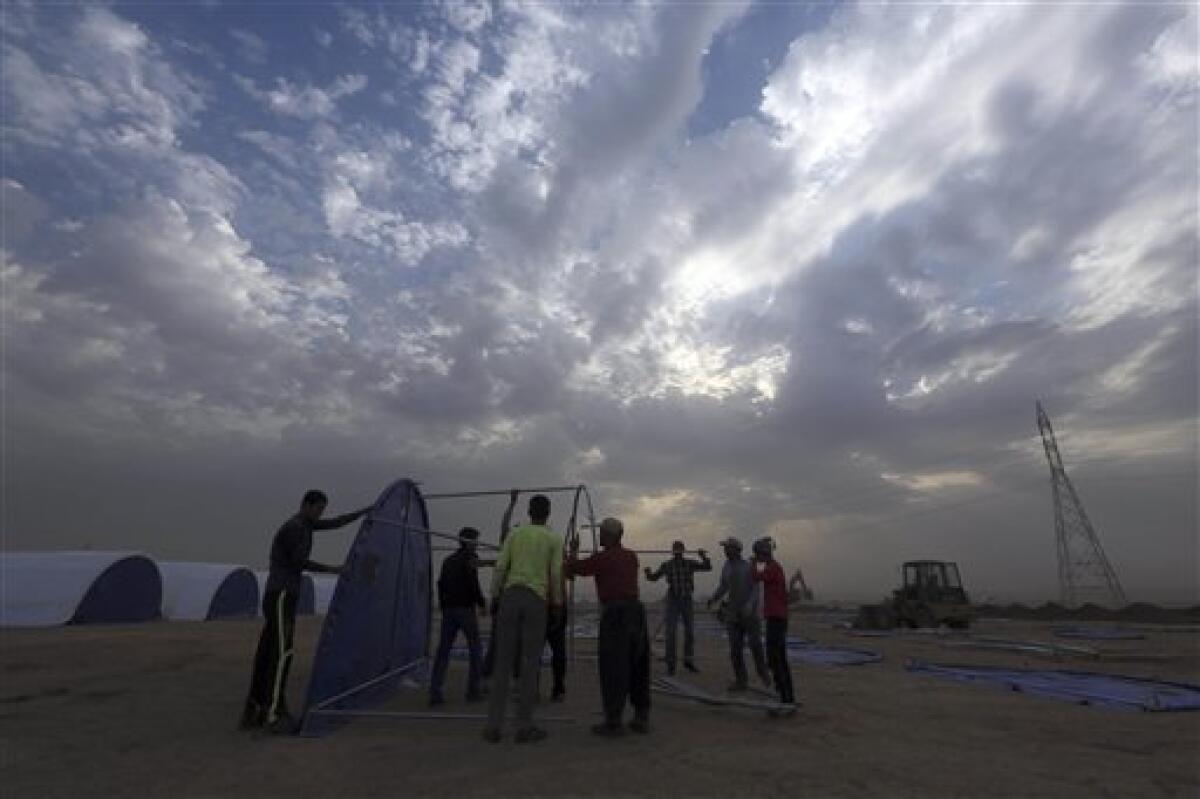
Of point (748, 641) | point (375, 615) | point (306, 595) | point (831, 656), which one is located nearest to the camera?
point (375, 615)

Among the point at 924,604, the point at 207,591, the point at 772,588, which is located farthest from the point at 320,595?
the point at 772,588

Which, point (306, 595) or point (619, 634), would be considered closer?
point (619, 634)

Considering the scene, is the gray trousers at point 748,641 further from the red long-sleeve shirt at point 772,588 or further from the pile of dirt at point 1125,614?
the pile of dirt at point 1125,614

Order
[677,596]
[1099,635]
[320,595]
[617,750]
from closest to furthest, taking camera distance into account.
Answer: [617,750] → [677,596] → [1099,635] → [320,595]

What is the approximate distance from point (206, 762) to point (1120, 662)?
17.4 m

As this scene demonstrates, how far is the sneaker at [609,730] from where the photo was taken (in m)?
7.12

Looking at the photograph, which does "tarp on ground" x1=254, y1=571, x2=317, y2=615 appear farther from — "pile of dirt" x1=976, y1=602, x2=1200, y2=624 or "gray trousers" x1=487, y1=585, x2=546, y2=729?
"pile of dirt" x1=976, y1=602, x2=1200, y2=624

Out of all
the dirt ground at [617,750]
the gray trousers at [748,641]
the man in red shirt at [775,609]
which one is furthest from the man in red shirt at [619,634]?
the gray trousers at [748,641]

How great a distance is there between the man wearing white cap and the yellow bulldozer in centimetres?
2014

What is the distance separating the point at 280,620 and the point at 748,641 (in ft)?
20.2

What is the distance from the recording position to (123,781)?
18.3 ft

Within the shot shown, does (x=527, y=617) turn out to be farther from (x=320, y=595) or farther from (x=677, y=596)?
(x=320, y=595)

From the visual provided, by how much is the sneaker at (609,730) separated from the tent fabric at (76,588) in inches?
919

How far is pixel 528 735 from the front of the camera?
683 centimetres
